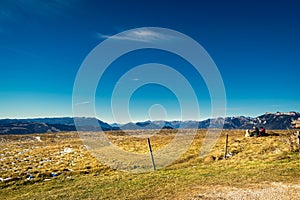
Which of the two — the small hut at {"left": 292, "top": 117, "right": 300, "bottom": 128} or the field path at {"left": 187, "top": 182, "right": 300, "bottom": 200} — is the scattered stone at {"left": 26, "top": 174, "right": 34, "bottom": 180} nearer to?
the field path at {"left": 187, "top": 182, "right": 300, "bottom": 200}

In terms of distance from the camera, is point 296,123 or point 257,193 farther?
point 296,123

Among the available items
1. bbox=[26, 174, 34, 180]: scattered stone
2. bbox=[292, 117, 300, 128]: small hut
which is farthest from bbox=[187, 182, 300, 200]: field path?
bbox=[26, 174, 34, 180]: scattered stone

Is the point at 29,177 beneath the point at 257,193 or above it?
beneath

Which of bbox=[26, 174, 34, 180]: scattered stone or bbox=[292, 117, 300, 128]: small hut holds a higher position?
bbox=[292, 117, 300, 128]: small hut

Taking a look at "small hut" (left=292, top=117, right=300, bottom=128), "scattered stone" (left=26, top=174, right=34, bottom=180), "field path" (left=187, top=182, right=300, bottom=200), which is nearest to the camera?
"field path" (left=187, top=182, right=300, bottom=200)

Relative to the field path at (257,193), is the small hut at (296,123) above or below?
above

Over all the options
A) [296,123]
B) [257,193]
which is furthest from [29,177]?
[296,123]

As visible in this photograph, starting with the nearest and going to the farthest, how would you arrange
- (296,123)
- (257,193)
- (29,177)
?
(257,193) → (296,123) → (29,177)

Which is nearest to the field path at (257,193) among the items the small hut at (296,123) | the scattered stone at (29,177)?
the small hut at (296,123)

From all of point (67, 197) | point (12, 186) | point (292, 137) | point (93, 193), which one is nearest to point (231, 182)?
point (93, 193)

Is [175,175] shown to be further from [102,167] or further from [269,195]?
[102,167]

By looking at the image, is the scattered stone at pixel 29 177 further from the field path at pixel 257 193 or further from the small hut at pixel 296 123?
the small hut at pixel 296 123

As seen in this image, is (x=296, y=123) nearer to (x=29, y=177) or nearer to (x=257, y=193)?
(x=257, y=193)

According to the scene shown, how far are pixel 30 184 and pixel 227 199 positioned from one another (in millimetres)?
18828
